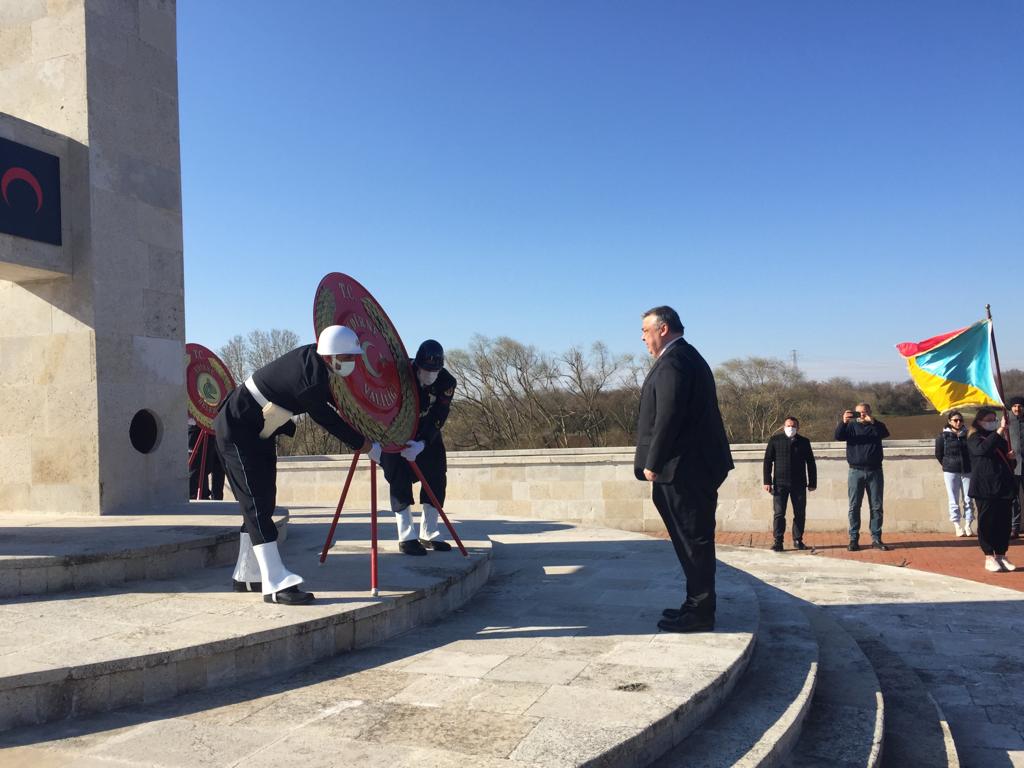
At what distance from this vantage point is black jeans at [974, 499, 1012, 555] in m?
8.12

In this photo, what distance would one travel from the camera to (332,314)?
495cm

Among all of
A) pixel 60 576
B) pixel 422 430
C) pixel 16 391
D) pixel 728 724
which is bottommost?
pixel 728 724

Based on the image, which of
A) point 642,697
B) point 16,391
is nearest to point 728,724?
point 642,697

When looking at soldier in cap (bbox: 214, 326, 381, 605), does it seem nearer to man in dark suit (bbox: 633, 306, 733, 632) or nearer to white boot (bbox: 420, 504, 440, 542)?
man in dark suit (bbox: 633, 306, 733, 632)

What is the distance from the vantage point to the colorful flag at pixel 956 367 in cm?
1162

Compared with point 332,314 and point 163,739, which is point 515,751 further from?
point 332,314

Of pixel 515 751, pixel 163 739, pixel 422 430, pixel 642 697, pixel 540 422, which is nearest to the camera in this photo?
pixel 515 751

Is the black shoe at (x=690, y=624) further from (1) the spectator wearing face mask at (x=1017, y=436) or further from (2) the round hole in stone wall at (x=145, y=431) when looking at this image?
(1) the spectator wearing face mask at (x=1017, y=436)

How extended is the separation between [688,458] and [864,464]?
671cm

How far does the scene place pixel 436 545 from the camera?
263 inches

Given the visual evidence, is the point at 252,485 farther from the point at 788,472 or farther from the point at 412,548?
the point at 788,472

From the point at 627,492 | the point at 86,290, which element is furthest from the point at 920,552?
the point at 86,290

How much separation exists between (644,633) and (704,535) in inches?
27.6

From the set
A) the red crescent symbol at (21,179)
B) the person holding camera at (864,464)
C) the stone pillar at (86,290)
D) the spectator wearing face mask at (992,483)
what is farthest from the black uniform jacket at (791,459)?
the red crescent symbol at (21,179)
